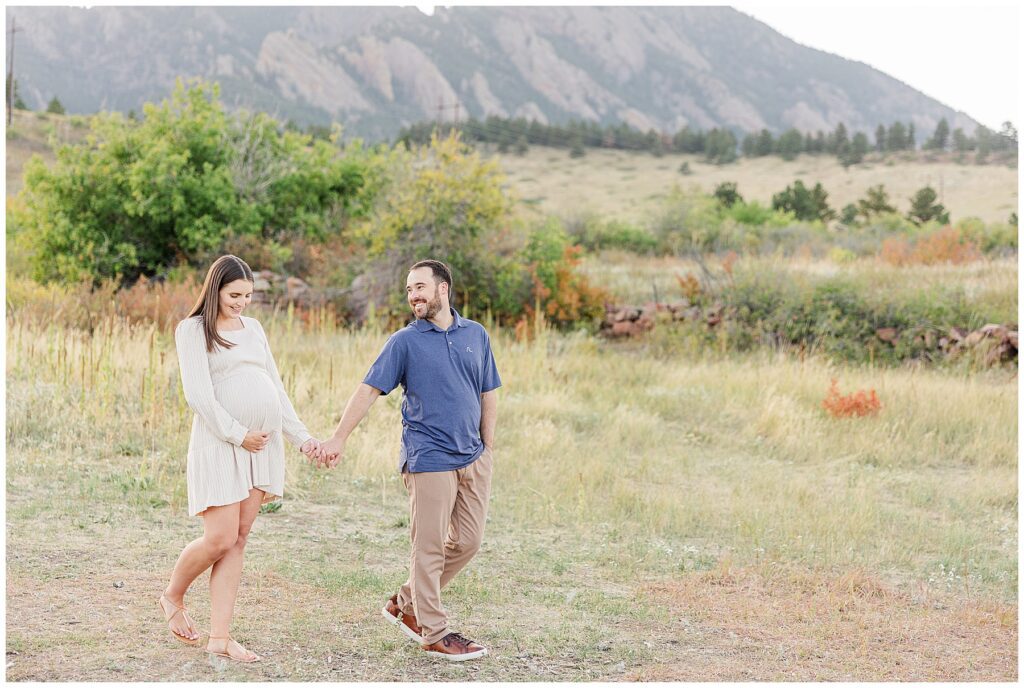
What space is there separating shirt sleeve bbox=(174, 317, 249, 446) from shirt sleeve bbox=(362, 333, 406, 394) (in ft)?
2.01

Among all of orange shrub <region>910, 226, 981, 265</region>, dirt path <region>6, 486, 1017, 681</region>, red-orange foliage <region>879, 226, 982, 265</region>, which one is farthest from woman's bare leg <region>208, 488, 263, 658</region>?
orange shrub <region>910, 226, 981, 265</region>

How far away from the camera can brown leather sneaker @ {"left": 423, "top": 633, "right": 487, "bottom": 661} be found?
15.1 ft

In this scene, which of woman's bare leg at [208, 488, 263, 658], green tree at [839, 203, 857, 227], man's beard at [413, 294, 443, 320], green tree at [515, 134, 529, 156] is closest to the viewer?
woman's bare leg at [208, 488, 263, 658]

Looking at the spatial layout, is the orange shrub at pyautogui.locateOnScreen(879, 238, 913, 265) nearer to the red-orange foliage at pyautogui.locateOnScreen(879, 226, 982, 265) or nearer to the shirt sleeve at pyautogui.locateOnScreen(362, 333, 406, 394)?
the red-orange foliage at pyautogui.locateOnScreen(879, 226, 982, 265)

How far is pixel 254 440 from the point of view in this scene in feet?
13.9

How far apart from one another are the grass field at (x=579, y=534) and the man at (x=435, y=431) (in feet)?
1.27

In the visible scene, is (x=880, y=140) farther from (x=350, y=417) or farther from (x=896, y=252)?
(x=350, y=417)

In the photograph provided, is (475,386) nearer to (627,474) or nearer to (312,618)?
(312,618)

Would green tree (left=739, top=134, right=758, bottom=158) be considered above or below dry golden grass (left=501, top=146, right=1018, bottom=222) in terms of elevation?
above

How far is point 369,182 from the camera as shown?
778 inches

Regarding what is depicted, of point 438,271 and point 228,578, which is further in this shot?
point 438,271

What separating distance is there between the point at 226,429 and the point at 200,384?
0.70ft

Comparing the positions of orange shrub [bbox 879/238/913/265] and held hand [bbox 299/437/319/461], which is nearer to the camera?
held hand [bbox 299/437/319/461]

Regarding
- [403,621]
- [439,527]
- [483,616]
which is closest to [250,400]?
[439,527]
